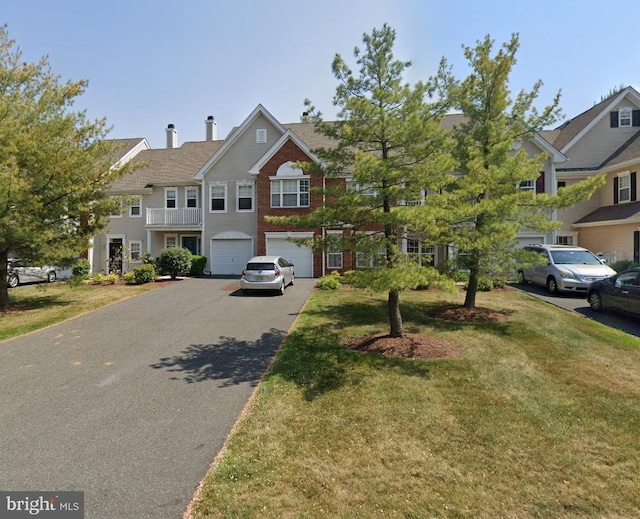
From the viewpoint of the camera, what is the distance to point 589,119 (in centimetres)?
2364

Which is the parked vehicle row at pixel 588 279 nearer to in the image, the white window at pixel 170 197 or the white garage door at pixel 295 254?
the white garage door at pixel 295 254

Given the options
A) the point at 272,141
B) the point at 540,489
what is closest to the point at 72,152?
the point at 272,141

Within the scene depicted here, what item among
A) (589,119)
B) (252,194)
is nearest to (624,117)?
(589,119)

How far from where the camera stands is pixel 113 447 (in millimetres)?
4199

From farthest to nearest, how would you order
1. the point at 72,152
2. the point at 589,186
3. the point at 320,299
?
the point at 320,299 → the point at 72,152 → the point at 589,186

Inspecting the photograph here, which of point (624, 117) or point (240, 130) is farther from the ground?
point (624, 117)

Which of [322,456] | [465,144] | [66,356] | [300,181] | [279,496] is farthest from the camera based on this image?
[300,181]

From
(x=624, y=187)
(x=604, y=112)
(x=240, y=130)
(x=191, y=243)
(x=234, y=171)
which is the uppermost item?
(x=604, y=112)

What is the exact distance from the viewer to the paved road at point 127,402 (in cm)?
360

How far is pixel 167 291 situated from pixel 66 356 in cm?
819

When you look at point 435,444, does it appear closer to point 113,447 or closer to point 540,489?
point 540,489

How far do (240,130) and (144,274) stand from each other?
1032 centimetres

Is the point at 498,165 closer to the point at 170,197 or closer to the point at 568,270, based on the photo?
the point at 568,270

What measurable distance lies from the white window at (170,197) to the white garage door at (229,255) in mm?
4350
